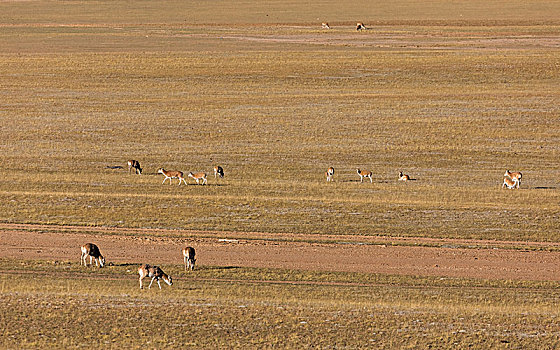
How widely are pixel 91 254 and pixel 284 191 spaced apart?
12.7m

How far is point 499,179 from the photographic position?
37312 mm

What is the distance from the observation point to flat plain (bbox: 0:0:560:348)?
63.7 ft

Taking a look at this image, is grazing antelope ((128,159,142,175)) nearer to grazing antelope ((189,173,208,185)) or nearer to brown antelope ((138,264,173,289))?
grazing antelope ((189,173,208,185))

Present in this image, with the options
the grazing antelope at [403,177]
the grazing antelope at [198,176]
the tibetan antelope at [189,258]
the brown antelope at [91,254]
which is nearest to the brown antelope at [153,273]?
the tibetan antelope at [189,258]

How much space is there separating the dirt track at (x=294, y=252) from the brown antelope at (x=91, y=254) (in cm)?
84

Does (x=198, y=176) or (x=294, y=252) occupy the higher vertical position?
(x=198, y=176)

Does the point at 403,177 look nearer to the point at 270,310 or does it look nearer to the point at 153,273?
the point at 153,273

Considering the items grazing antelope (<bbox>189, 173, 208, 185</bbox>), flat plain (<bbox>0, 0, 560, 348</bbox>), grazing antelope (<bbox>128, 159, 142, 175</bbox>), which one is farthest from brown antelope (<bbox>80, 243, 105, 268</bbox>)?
grazing antelope (<bbox>128, 159, 142, 175</bbox>)

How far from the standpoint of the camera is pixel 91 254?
23031mm

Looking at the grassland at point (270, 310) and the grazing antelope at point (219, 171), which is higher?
the grazing antelope at point (219, 171)

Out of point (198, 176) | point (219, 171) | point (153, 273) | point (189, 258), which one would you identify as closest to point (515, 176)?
point (219, 171)

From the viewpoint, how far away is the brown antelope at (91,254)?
22891 millimetres

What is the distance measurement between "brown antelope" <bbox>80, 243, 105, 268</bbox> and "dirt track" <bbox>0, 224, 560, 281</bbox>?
0.84 metres

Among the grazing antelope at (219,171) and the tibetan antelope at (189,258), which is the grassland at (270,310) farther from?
the grazing antelope at (219,171)
